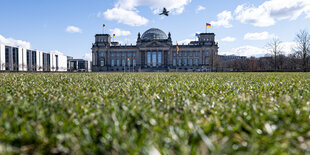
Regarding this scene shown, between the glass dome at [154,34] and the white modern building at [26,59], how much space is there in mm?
44049

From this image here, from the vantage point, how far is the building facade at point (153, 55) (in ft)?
297

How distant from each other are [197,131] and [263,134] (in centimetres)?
50

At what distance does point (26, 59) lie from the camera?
8681 centimetres

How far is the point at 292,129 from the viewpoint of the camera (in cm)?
144

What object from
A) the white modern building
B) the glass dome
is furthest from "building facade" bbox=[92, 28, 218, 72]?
the white modern building

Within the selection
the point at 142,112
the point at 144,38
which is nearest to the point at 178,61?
the point at 144,38

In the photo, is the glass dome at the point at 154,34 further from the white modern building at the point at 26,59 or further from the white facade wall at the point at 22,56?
the white facade wall at the point at 22,56

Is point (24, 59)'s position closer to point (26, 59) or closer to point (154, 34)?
point (26, 59)

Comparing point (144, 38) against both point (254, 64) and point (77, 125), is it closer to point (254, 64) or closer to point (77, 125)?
point (254, 64)

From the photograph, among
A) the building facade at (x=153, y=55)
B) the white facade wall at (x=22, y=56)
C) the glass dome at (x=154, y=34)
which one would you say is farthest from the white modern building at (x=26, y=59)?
the glass dome at (x=154, y=34)

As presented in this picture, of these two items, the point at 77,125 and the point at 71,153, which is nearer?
the point at 71,153

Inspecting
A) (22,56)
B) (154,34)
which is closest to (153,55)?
(154,34)

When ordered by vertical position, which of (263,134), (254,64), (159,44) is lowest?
(263,134)

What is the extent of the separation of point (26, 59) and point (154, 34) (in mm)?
60884
